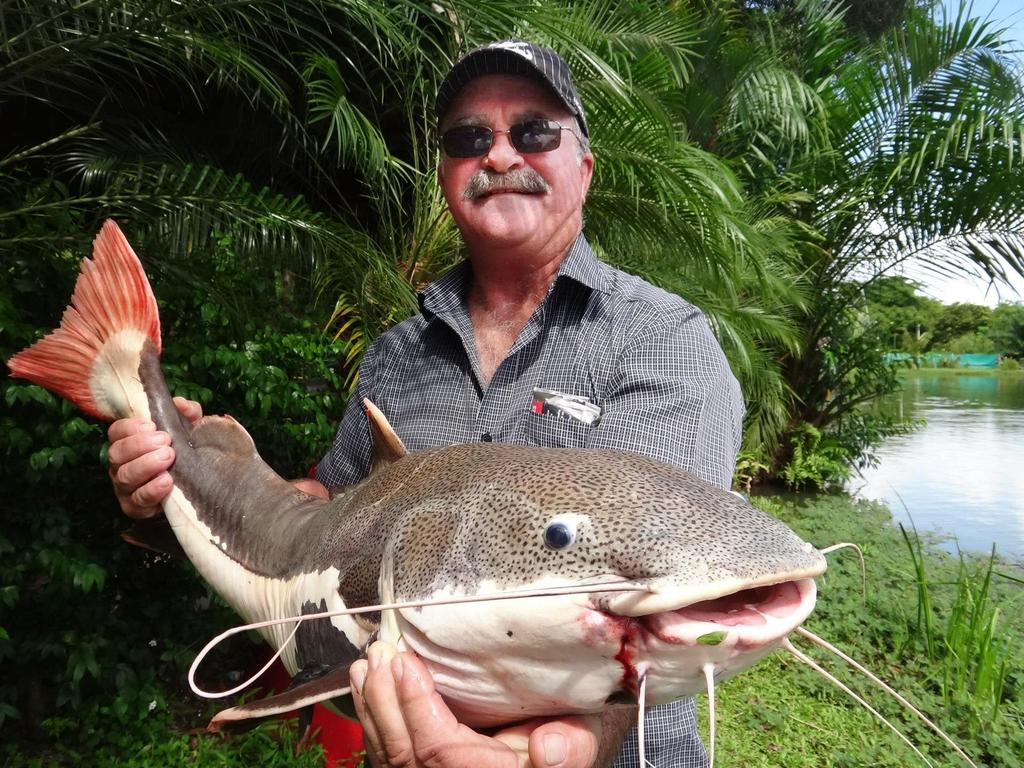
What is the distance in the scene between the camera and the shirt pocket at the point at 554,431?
5.67 ft

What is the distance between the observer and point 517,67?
81.7 inches

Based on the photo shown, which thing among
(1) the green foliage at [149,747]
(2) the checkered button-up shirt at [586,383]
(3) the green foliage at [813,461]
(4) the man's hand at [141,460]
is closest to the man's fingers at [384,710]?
(2) the checkered button-up shirt at [586,383]

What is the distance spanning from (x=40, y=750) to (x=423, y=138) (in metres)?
4.52

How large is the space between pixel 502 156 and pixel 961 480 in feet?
39.6

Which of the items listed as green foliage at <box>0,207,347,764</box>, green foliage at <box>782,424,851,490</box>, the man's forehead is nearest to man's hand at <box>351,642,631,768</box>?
the man's forehead

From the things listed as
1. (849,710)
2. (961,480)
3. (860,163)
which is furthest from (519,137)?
(961,480)

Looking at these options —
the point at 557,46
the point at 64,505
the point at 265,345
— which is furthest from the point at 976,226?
the point at 64,505

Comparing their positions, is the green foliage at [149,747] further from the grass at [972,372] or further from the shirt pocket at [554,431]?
the grass at [972,372]

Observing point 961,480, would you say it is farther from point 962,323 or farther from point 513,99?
point 962,323

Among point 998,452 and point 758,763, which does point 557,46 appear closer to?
point 758,763

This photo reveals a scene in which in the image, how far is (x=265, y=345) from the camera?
3.65 m

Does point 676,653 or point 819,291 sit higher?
point 819,291

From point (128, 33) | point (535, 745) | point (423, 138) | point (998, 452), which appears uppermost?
point (423, 138)

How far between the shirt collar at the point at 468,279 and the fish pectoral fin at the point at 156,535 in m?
1.05
